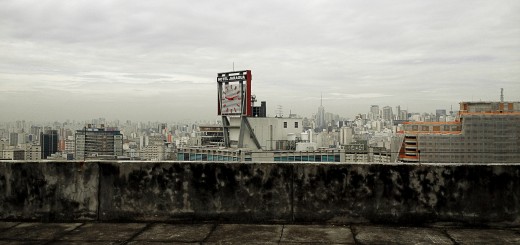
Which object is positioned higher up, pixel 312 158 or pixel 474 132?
pixel 474 132

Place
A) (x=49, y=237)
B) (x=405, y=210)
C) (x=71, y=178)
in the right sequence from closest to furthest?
1. (x=49, y=237)
2. (x=405, y=210)
3. (x=71, y=178)

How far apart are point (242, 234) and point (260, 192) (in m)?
0.66

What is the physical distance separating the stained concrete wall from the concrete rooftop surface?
0.48 feet

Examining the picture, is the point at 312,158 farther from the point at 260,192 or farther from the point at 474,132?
the point at 260,192

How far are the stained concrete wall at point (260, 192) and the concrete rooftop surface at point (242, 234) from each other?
0.48 feet

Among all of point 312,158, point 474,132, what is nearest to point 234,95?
point 312,158

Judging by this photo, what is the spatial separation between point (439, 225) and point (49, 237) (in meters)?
4.36

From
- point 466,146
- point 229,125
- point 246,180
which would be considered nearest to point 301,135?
point 229,125

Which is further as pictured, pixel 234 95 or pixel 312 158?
pixel 312 158

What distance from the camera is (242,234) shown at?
4785mm

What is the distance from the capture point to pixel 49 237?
15.6 ft

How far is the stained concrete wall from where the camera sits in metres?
5.01

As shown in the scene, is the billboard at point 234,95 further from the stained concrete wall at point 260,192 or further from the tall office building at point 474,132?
the stained concrete wall at point 260,192

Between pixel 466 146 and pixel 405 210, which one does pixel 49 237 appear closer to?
pixel 405 210
